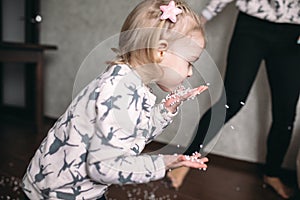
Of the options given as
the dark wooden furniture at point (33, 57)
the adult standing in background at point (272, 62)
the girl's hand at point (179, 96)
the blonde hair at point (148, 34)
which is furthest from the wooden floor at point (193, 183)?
the blonde hair at point (148, 34)

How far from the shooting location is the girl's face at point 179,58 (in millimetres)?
477

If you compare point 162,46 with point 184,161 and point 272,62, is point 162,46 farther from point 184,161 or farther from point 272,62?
point 272,62

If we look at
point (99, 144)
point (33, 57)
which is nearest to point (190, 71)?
point (99, 144)

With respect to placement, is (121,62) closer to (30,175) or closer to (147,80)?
(147,80)

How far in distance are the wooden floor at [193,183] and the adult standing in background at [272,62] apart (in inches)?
1.7

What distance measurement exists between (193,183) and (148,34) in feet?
2.43

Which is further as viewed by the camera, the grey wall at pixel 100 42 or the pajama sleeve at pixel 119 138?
the grey wall at pixel 100 42

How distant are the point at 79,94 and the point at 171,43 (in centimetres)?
15

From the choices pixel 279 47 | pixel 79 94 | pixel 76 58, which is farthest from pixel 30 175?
pixel 76 58

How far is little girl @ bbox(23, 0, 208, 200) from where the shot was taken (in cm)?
48

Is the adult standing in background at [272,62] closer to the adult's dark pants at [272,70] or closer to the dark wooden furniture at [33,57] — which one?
the adult's dark pants at [272,70]

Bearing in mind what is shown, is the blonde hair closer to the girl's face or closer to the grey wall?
the girl's face

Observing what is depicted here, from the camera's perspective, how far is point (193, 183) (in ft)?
3.75

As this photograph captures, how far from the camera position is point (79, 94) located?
531 millimetres
